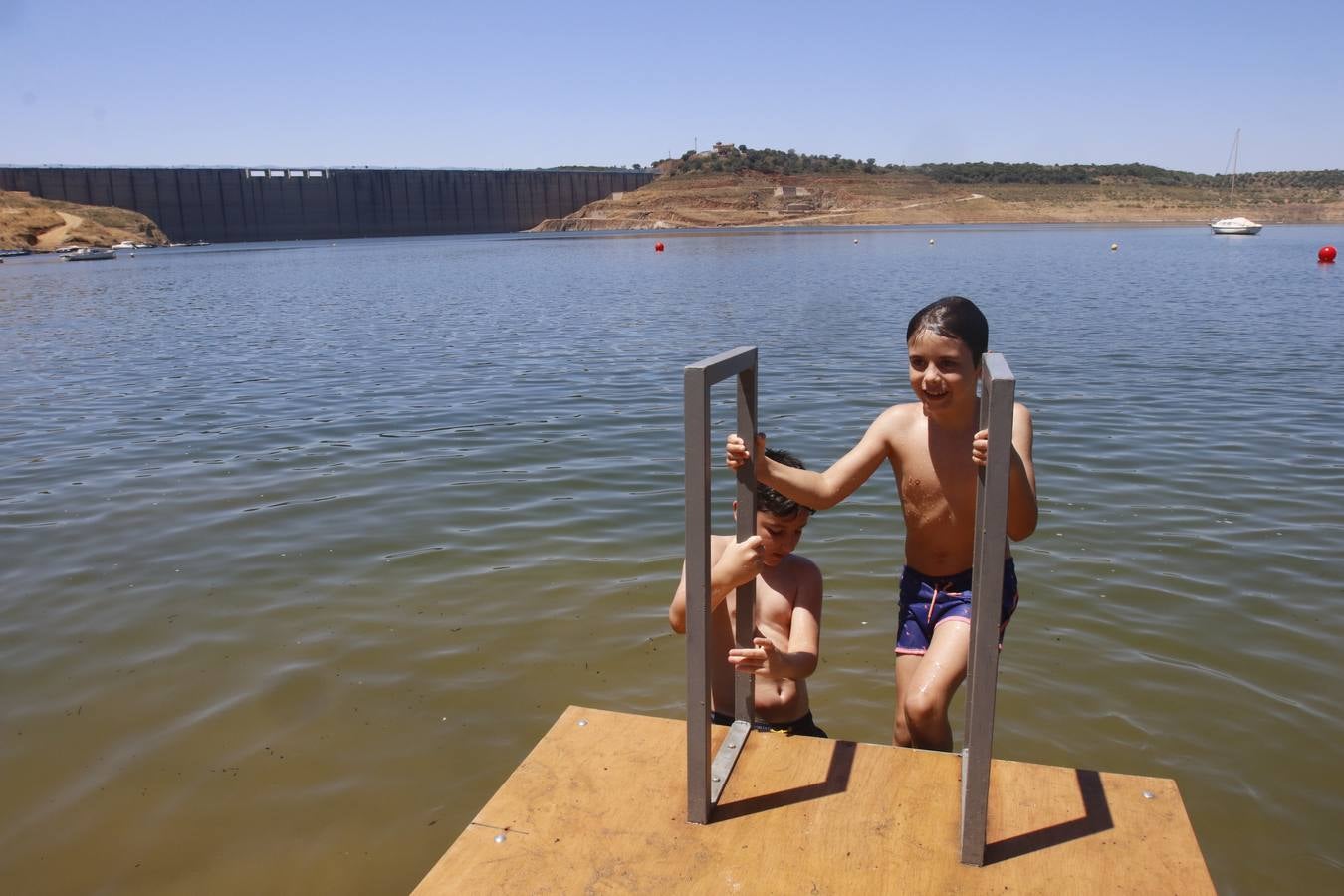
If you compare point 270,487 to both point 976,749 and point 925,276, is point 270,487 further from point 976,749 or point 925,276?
point 925,276

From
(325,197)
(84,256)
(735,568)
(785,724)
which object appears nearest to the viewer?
(735,568)

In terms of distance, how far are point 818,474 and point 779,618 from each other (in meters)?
0.50

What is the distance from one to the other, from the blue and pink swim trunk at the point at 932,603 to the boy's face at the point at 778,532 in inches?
17.0

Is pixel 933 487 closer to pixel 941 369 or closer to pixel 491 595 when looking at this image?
pixel 941 369

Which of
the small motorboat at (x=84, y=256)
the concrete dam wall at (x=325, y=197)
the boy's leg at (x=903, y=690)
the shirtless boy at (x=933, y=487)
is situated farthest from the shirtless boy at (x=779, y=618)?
the concrete dam wall at (x=325, y=197)

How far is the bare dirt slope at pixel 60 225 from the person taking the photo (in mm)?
71375

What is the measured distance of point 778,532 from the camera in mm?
3172

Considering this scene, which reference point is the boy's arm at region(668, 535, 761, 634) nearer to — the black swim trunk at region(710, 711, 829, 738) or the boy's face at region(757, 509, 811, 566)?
the boy's face at region(757, 509, 811, 566)

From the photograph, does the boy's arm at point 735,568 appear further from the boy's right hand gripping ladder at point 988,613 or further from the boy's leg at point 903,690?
the boy's leg at point 903,690

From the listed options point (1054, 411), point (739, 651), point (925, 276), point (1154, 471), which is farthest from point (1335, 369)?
point (925, 276)

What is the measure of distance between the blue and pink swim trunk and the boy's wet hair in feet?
2.34

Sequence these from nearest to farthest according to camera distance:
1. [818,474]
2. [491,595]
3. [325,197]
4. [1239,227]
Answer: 1. [818,474]
2. [491,595]
3. [1239,227]
4. [325,197]

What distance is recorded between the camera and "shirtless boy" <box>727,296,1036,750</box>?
9.59 ft

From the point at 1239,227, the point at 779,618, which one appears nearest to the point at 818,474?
the point at 779,618
